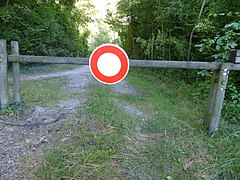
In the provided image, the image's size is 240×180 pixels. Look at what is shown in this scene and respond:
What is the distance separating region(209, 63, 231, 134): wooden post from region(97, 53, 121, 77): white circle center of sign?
1.44 m

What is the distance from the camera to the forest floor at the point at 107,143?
178cm

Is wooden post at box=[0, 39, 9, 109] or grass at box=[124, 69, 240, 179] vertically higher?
wooden post at box=[0, 39, 9, 109]

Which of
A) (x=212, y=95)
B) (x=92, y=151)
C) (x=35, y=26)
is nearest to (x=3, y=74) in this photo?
(x=92, y=151)

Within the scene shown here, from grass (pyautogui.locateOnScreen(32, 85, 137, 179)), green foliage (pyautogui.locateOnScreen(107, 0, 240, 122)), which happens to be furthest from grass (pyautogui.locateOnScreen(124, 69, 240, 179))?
green foliage (pyautogui.locateOnScreen(107, 0, 240, 122))

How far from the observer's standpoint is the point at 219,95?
7.92ft

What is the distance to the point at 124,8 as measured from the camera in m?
10.1

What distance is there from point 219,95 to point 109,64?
5.14 feet

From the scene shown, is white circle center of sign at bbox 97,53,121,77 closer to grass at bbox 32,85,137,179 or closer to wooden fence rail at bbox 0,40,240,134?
wooden fence rail at bbox 0,40,240,134

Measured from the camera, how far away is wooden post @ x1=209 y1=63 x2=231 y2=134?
235cm

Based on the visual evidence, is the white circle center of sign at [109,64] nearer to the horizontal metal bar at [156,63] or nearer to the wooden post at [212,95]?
the horizontal metal bar at [156,63]

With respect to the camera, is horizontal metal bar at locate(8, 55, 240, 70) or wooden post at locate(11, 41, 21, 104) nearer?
horizontal metal bar at locate(8, 55, 240, 70)

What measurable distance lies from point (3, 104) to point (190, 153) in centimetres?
281

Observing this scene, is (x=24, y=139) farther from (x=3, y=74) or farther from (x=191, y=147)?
(x=191, y=147)

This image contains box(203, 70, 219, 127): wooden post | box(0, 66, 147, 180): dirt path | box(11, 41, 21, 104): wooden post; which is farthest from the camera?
box(11, 41, 21, 104): wooden post
